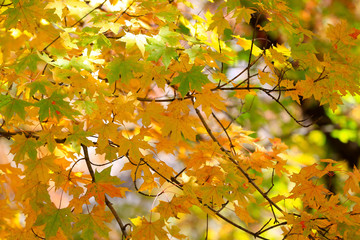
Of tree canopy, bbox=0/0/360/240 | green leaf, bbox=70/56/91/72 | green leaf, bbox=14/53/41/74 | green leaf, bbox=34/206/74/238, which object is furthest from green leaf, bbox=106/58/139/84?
green leaf, bbox=34/206/74/238

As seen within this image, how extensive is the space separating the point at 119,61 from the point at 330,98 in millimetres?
987

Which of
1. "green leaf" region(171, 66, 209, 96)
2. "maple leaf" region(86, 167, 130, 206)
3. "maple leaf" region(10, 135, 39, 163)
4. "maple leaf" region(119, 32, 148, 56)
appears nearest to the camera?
"maple leaf" region(119, 32, 148, 56)

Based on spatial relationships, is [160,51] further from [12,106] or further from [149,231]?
[149,231]

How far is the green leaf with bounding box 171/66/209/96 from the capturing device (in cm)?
154

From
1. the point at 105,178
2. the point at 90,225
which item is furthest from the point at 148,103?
the point at 90,225

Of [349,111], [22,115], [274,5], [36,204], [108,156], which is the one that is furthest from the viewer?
[349,111]

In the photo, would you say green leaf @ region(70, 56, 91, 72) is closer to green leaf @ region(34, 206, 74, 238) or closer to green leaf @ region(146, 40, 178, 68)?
green leaf @ region(146, 40, 178, 68)

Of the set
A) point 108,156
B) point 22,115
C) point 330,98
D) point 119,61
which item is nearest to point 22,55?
point 22,115

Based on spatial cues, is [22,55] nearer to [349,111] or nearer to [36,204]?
[36,204]

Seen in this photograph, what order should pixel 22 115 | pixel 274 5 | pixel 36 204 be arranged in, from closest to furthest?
pixel 22 115 → pixel 274 5 → pixel 36 204

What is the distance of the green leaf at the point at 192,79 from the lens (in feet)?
5.05

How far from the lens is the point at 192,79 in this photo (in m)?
1.55

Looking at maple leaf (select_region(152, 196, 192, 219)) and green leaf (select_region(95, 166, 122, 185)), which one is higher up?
green leaf (select_region(95, 166, 122, 185))

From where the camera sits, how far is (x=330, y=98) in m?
1.83
